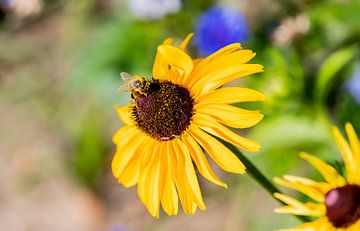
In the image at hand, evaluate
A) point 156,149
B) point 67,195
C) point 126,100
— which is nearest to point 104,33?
point 126,100

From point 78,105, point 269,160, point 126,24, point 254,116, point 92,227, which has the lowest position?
point 92,227

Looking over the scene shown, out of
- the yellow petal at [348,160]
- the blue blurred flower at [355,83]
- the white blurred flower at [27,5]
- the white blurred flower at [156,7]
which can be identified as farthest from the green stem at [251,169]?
the white blurred flower at [27,5]

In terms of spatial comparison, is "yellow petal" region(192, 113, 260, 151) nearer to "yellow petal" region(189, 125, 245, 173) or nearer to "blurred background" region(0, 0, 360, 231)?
"yellow petal" region(189, 125, 245, 173)

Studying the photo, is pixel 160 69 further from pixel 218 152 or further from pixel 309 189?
pixel 309 189

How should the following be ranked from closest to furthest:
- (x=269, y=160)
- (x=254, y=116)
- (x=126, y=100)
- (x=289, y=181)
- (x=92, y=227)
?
(x=254, y=116) → (x=289, y=181) → (x=269, y=160) → (x=126, y=100) → (x=92, y=227)

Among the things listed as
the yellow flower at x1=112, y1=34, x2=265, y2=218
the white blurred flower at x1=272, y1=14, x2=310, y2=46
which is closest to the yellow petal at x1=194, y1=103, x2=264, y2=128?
the yellow flower at x1=112, y1=34, x2=265, y2=218

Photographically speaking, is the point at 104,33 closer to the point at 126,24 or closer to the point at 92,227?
the point at 126,24

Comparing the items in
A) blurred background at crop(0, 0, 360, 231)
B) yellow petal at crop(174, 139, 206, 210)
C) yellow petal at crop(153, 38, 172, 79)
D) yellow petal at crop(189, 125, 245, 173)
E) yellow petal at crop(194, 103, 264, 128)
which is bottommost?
blurred background at crop(0, 0, 360, 231)
